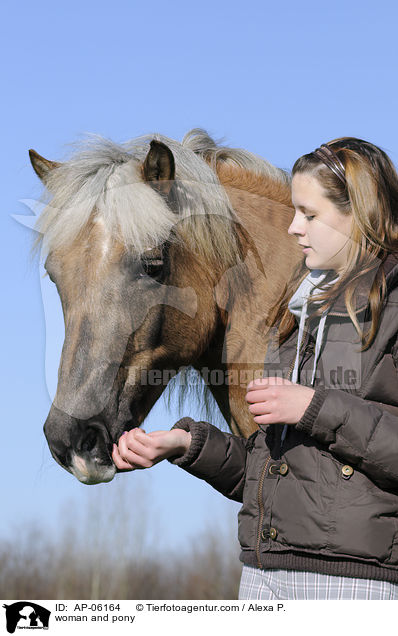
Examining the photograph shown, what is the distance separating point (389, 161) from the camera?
8.73 feet

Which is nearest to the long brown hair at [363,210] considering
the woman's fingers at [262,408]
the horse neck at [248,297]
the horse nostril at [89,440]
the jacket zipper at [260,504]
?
the woman's fingers at [262,408]

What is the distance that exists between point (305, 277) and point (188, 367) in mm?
1052

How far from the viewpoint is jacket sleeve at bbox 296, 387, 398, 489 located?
7.23 ft

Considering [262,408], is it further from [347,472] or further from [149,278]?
[149,278]

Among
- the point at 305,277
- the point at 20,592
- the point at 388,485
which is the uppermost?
the point at 305,277

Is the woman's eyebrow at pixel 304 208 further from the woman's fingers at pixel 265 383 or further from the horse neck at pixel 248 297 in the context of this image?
the horse neck at pixel 248 297

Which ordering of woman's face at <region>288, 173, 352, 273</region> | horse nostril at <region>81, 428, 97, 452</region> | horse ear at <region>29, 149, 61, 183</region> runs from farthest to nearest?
horse ear at <region>29, 149, 61, 183</region>, horse nostril at <region>81, 428, 97, 452</region>, woman's face at <region>288, 173, 352, 273</region>

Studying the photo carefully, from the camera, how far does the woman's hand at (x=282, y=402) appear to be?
2.29 metres

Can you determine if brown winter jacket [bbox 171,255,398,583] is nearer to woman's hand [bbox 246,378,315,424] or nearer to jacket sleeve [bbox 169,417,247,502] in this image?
woman's hand [bbox 246,378,315,424]

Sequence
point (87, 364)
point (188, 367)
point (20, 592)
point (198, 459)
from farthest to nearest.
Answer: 1. point (20, 592)
2. point (188, 367)
3. point (87, 364)
4. point (198, 459)

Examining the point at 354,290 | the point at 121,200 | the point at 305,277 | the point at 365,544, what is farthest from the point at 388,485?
the point at 121,200
